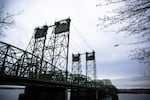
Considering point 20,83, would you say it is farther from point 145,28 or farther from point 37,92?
point 145,28

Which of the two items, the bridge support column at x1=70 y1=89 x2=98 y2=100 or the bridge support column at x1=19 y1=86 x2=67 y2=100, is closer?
the bridge support column at x1=19 y1=86 x2=67 y2=100

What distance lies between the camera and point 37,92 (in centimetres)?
1295

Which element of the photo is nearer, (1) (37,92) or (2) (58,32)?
(1) (37,92)

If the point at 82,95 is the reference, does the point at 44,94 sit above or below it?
above

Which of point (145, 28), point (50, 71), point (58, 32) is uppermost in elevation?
point (58, 32)

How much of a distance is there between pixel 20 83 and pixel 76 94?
2547 centimetres

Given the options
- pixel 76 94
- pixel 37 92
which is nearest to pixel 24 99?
pixel 37 92

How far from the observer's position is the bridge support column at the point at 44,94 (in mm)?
11970

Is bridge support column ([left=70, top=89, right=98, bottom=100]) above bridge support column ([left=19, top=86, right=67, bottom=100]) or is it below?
below

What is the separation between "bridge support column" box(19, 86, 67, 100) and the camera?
12.0 meters

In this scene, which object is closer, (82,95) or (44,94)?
(44,94)

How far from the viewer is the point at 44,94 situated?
1250 centimetres

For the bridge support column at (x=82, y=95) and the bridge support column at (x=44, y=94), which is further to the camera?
the bridge support column at (x=82, y=95)

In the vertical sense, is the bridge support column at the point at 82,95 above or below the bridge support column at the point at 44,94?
below
